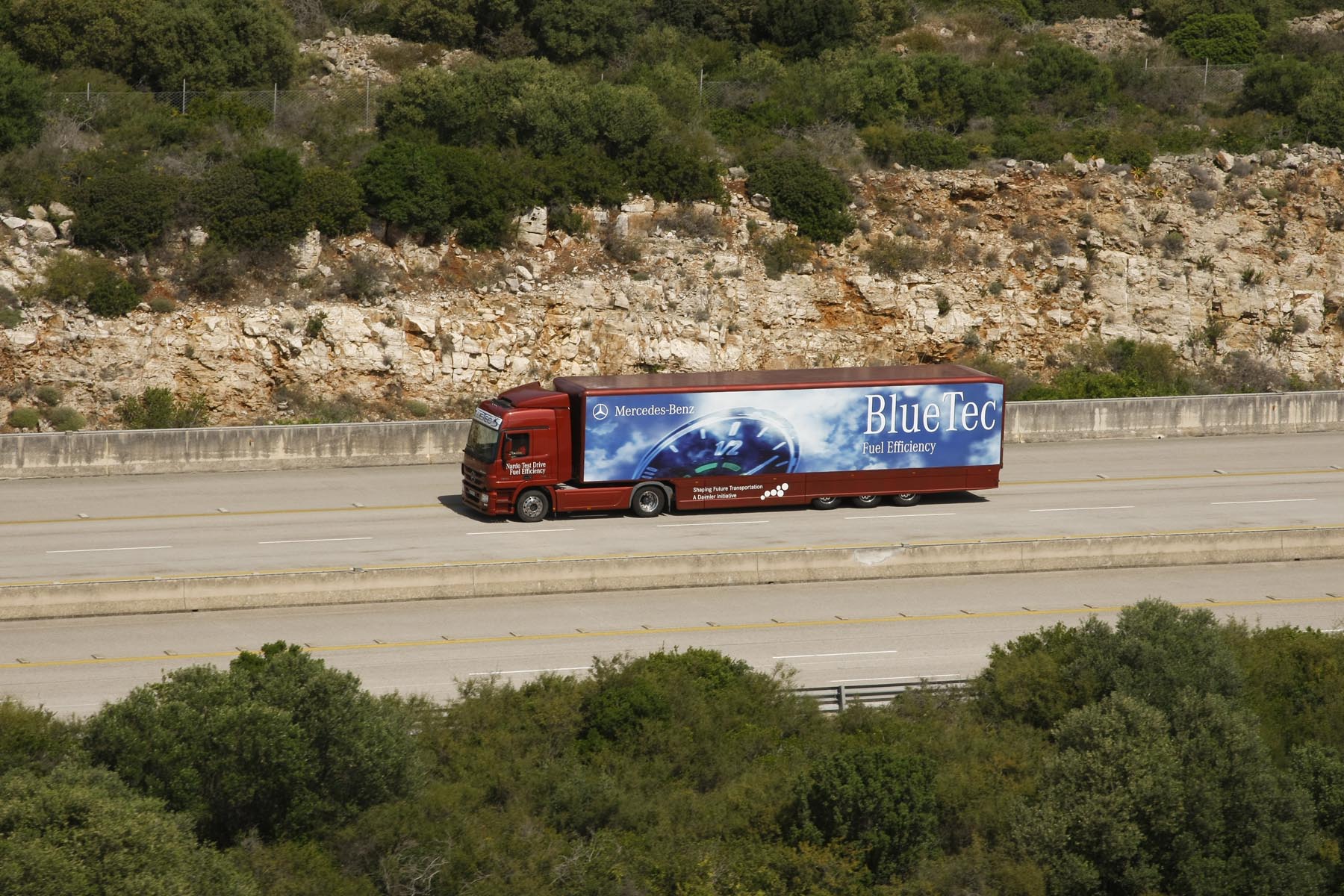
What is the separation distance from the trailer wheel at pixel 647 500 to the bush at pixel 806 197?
16.9 m

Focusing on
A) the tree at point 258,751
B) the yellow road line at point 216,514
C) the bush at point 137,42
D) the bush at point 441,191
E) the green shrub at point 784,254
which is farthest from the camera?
the bush at point 137,42

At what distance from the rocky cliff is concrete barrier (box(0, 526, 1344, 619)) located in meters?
13.3

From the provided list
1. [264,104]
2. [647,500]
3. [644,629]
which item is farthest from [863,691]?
[264,104]

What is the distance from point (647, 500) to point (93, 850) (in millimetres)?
16552

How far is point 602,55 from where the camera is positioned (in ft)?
175

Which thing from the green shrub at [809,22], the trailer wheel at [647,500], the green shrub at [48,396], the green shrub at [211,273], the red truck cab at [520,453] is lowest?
the trailer wheel at [647,500]

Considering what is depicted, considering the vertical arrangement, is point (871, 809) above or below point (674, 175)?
below

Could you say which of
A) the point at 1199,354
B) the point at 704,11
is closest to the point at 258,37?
the point at 704,11

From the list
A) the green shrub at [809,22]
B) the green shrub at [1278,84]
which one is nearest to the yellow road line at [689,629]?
the green shrub at [1278,84]

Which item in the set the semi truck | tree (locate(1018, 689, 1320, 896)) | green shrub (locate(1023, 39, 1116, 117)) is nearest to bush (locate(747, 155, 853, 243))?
green shrub (locate(1023, 39, 1116, 117))

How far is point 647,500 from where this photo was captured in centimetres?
3036

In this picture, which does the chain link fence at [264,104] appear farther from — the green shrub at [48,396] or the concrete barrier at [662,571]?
the concrete barrier at [662,571]

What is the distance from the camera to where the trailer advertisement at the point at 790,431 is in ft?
98.2

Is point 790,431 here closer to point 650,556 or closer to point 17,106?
point 650,556
